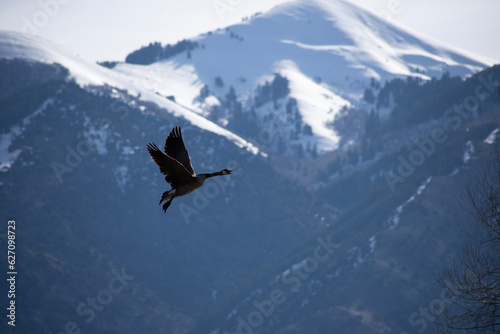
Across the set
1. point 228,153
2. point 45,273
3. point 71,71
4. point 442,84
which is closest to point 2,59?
point 71,71

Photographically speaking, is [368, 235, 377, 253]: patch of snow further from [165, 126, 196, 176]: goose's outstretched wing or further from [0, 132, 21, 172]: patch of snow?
[165, 126, 196, 176]: goose's outstretched wing

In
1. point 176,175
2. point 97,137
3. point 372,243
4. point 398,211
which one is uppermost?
point 176,175

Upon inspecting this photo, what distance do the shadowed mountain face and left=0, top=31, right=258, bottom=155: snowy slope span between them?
102 cm

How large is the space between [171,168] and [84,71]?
173 meters

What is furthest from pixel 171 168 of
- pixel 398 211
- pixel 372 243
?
pixel 398 211

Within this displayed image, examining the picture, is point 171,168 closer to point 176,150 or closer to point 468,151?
point 176,150

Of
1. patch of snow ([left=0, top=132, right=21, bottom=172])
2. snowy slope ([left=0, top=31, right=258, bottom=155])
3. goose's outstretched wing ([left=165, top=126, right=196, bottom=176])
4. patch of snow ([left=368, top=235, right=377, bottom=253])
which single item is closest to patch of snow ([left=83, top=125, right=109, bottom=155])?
patch of snow ([left=0, top=132, right=21, bottom=172])

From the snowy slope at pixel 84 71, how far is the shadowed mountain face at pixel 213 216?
102 cm

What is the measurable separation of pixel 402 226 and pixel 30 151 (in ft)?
290

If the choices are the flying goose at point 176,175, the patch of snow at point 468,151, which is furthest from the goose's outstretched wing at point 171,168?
the patch of snow at point 468,151

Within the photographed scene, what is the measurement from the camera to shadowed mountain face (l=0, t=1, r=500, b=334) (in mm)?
95438

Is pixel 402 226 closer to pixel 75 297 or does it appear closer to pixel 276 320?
pixel 276 320

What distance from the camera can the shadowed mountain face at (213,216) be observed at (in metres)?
95.4

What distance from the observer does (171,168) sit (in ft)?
38.6
